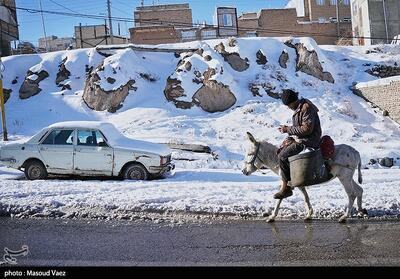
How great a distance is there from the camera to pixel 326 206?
771 centimetres

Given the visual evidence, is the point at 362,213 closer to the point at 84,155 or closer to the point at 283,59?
the point at 84,155

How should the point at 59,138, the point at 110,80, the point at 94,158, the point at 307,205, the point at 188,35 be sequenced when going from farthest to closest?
the point at 188,35 → the point at 110,80 → the point at 59,138 → the point at 94,158 → the point at 307,205

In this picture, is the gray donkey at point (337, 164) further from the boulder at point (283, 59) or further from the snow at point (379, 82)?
the boulder at point (283, 59)

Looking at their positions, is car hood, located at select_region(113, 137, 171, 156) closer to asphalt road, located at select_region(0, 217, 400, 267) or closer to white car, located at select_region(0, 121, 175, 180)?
white car, located at select_region(0, 121, 175, 180)

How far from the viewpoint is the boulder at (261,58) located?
1129 inches

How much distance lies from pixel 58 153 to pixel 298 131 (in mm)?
7658

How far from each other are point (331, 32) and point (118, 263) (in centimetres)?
5404

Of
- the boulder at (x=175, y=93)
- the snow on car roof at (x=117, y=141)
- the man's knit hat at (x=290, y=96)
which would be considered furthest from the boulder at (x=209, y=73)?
the man's knit hat at (x=290, y=96)

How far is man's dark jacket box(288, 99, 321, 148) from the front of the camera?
6.71 meters

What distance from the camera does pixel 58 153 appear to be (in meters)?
12.1

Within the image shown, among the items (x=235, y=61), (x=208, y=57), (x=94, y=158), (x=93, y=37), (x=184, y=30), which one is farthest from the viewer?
(x=93, y=37)

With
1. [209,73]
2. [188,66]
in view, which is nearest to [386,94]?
[209,73]

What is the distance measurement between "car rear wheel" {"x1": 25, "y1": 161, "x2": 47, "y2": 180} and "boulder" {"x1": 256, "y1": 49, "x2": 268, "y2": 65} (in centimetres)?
1925

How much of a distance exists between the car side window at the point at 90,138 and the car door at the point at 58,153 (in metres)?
0.26
